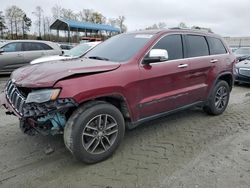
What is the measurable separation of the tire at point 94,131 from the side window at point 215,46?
9.31 feet

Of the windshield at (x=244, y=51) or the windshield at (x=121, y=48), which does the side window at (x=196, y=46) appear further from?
the windshield at (x=244, y=51)

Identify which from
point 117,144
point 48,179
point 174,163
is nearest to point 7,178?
point 48,179

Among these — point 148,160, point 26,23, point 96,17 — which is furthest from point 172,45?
point 96,17

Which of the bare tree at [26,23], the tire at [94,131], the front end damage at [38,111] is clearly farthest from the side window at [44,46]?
the bare tree at [26,23]

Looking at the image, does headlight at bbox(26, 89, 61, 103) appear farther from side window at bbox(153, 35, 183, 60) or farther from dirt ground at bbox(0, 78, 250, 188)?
side window at bbox(153, 35, 183, 60)

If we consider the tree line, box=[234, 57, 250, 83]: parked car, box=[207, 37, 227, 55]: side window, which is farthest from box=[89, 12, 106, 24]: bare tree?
box=[207, 37, 227, 55]: side window

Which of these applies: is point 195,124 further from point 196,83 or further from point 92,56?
point 92,56

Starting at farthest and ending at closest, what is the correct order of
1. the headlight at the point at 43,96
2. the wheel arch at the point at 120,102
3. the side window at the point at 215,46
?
the side window at the point at 215,46, the wheel arch at the point at 120,102, the headlight at the point at 43,96

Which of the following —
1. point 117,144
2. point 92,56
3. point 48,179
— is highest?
point 92,56

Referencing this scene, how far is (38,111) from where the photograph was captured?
9.80 feet

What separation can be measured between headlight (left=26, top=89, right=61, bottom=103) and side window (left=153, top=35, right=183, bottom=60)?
1.94m

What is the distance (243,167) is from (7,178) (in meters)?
2.98

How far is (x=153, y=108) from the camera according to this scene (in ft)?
13.2

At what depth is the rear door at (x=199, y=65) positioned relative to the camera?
470 centimetres
